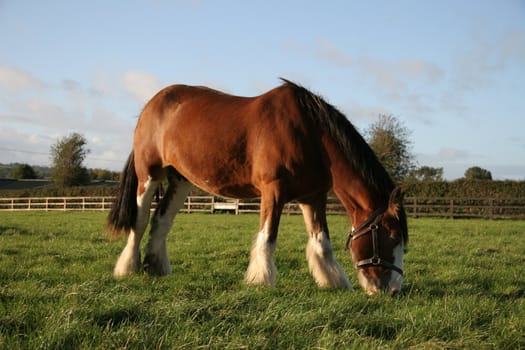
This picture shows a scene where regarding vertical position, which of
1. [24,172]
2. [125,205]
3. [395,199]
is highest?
[24,172]

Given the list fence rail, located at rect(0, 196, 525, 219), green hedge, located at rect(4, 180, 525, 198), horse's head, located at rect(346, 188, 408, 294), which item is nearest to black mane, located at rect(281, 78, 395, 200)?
horse's head, located at rect(346, 188, 408, 294)

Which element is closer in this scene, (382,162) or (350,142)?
(350,142)

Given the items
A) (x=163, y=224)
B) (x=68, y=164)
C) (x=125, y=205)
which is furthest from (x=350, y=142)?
(x=68, y=164)

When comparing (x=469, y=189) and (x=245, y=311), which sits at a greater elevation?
(x=469, y=189)

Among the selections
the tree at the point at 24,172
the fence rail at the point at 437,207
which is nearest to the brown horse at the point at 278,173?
the fence rail at the point at 437,207

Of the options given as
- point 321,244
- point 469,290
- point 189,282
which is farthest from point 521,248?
point 189,282

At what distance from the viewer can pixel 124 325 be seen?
282 cm

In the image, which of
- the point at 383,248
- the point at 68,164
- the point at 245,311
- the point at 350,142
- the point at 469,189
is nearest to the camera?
the point at 245,311

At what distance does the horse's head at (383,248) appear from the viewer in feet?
14.2

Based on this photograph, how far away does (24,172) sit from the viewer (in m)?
68.0

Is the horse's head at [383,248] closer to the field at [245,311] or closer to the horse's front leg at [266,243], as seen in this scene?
the field at [245,311]

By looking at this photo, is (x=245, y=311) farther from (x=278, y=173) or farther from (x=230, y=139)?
(x=230, y=139)

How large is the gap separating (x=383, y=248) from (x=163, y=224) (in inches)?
117

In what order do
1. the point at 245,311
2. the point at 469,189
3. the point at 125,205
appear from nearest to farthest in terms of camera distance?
the point at 245,311
the point at 125,205
the point at 469,189
